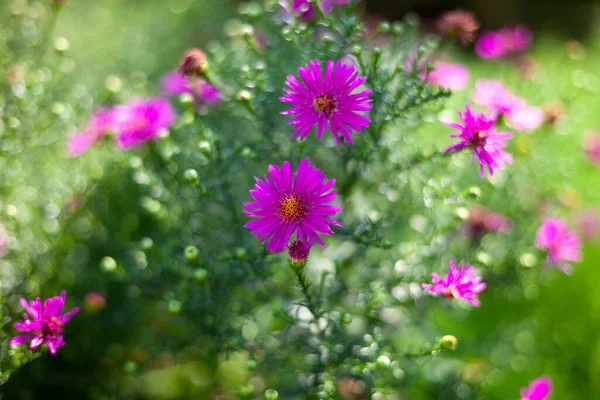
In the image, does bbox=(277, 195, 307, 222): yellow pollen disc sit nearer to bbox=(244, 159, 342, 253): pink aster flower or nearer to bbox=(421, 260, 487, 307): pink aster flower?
bbox=(244, 159, 342, 253): pink aster flower

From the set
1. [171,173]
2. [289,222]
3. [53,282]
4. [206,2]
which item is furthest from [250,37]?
[206,2]

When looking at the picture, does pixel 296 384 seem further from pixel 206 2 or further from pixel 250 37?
pixel 206 2

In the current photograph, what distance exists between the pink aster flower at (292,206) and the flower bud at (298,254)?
0.01 metres

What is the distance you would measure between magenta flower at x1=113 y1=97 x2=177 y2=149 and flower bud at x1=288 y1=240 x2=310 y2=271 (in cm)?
61

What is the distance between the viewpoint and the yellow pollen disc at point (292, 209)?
921 millimetres

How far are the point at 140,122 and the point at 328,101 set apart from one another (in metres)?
0.66

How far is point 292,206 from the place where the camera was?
3.03 feet

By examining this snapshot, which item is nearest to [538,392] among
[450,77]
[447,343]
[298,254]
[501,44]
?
[447,343]

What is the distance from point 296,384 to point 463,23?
3.25 feet

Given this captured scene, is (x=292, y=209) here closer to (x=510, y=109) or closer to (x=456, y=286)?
(x=456, y=286)

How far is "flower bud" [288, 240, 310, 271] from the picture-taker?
89 centimetres

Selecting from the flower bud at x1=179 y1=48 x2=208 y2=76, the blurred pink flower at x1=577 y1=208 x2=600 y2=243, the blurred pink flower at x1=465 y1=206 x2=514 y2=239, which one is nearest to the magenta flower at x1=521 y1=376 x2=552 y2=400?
the blurred pink flower at x1=465 y1=206 x2=514 y2=239

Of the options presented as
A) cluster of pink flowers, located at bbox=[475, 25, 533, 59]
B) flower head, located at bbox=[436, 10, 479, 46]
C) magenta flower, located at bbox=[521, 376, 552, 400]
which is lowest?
magenta flower, located at bbox=[521, 376, 552, 400]

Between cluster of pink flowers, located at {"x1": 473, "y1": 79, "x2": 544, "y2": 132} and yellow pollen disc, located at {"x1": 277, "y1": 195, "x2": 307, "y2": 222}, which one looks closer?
yellow pollen disc, located at {"x1": 277, "y1": 195, "x2": 307, "y2": 222}
